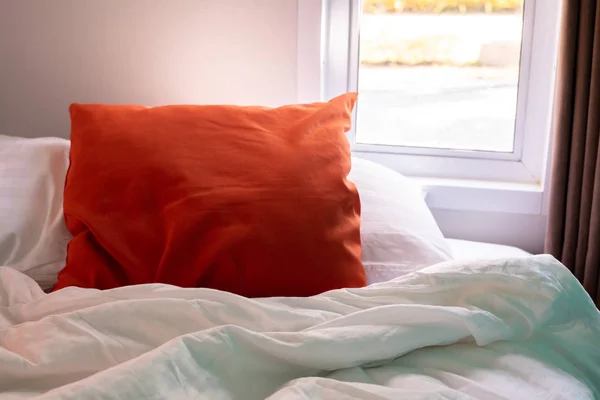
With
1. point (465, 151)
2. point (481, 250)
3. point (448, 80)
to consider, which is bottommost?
point (481, 250)

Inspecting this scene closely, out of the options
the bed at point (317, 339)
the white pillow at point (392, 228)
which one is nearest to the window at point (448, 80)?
the white pillow at point (392, 228)

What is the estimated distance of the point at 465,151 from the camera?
6.31 ft

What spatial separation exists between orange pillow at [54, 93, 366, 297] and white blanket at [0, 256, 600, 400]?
0.10 m

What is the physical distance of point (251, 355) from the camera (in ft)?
3.30

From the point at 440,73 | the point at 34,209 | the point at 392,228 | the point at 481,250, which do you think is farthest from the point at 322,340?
the point at 440,73

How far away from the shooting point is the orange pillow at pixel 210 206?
127 centimetres

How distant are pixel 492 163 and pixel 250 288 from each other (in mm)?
Answer: 916

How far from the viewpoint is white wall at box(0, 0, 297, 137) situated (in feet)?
6.09

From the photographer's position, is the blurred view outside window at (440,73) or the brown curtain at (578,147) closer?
the brown curtain at (578,147)

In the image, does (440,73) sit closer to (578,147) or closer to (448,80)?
(448,80)

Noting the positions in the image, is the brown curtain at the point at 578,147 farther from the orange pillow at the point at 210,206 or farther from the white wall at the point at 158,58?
the orange pillow at the point at 210,206

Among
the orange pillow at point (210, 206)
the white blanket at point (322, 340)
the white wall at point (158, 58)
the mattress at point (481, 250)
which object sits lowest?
the mattress at point (481, 250)

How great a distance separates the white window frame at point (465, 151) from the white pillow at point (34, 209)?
0.68m

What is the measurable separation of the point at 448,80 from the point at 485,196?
331mm
